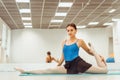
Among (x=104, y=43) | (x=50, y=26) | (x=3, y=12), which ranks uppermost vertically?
(x=3, y=12)

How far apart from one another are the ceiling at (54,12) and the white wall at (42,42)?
19 cm

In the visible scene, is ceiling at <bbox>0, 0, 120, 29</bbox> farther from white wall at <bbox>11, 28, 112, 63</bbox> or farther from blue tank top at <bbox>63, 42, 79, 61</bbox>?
blue tank top at <bbox>63, 42, 79, 61</bbox>

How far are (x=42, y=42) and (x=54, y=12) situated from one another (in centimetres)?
114

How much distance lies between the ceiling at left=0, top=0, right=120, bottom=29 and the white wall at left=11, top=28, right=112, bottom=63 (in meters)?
0.19

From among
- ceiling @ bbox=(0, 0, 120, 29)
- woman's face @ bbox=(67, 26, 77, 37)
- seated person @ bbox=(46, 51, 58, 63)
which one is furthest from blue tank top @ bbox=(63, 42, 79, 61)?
ceiling @ bbox=(0, 0, 120, 29)

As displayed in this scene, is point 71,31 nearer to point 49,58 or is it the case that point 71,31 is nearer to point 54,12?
point 49,58

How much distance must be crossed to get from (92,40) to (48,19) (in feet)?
4.72

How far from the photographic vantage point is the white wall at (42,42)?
641cm

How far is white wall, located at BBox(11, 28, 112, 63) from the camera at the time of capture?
6407 mm

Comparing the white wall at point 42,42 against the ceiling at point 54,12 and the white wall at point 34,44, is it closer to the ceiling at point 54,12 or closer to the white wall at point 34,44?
the white wall at point 34,44

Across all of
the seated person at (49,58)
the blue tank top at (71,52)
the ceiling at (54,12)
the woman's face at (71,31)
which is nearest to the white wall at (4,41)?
the ceiling at (54,12)

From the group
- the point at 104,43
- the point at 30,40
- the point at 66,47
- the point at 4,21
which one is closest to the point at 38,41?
the point at 30,40

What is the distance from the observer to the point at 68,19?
700 centimetres

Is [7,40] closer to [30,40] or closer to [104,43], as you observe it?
[30,40]
